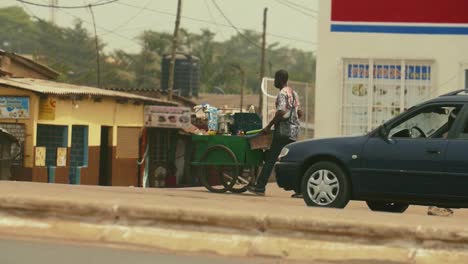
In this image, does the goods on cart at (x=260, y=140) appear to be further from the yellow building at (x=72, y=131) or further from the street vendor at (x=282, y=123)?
the yellow building at (x=72, y=131)

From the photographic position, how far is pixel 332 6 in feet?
61.8

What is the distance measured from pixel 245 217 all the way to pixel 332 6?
11.8 metres

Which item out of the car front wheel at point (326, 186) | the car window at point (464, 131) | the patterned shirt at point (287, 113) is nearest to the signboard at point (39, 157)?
the patterned shirt at point (287, 113)

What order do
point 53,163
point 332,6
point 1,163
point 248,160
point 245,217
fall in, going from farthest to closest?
point 53,163 < point 1,163 < point 332,6 < point 248,160 < point 245,217

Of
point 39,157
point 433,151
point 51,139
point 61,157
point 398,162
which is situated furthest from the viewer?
point 61,157

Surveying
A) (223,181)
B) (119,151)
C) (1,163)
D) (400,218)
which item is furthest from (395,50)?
(119,151)

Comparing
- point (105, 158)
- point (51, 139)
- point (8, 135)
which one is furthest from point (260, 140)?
point (105, 158)

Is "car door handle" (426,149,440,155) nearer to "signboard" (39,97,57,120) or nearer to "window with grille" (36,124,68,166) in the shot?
"signboard" (39,97,57,120)

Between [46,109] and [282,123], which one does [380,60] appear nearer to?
[282,123]

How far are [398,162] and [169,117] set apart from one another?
29.1 meters

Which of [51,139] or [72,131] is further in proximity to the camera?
[72,131]

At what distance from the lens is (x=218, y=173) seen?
1518 centimetres

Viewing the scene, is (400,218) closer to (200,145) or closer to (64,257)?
(64,257)

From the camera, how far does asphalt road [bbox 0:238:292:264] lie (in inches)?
294
